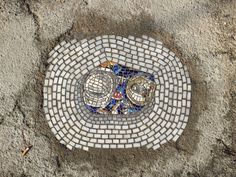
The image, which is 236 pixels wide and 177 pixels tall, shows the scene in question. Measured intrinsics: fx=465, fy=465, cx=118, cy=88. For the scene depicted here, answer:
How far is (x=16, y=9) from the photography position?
6.40 meters

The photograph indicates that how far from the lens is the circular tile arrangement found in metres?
6.32

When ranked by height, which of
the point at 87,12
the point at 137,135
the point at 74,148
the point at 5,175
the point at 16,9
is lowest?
the point at 5,175

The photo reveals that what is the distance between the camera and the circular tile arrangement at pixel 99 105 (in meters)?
6.32

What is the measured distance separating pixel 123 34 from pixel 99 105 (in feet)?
3.40

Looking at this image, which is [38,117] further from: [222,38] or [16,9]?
[222,38]

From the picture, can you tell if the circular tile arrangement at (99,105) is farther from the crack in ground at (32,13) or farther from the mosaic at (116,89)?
the crack in ground at (32,13)

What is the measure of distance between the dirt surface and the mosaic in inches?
20.6

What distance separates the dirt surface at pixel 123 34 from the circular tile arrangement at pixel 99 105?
0.10 m

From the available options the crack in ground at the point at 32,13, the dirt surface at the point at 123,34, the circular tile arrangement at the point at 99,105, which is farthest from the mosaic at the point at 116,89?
the crack in ground at the point at 32,13

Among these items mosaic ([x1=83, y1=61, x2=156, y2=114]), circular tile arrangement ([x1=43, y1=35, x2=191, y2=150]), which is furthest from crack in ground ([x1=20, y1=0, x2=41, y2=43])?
mosaic ([x1=83, y1=61, x2=156, y2=114])

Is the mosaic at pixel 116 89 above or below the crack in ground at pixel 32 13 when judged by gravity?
below

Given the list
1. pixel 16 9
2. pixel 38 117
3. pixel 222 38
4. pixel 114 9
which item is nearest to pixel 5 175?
pixel 38 117

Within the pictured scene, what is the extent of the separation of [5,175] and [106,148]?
1407 mm

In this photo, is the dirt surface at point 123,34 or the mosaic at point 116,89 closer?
the dirt surface at point 123,34
